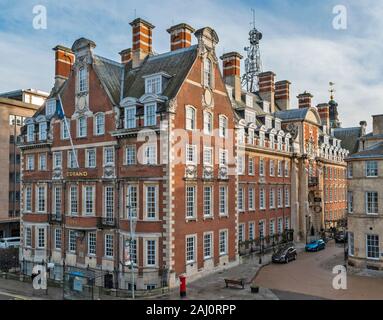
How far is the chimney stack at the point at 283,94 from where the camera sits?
6644 centimetres

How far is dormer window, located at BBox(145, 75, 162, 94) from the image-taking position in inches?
1459

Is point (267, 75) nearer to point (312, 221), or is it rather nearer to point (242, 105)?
point (242, 105)

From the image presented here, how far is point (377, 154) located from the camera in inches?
1484

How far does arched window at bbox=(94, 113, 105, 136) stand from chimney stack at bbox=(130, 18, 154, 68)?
7873 mm

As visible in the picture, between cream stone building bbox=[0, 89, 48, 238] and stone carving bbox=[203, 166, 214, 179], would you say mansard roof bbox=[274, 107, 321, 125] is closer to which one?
stone carving bbox=[203, 166, 214, 179]

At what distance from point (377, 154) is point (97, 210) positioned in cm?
2663

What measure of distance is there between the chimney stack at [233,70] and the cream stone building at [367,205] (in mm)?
18988

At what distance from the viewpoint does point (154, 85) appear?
123ft

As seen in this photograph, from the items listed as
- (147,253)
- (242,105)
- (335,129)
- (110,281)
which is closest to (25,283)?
(110,281)

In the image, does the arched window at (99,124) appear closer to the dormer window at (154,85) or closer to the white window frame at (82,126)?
the white window frame at (82,126)

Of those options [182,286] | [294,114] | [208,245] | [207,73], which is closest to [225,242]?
[208,245]

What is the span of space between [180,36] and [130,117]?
37.0ft

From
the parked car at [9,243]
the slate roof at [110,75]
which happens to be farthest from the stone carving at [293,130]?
the parked car at [9,243]

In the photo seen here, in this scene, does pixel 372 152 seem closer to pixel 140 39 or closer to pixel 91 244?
Result: pixel 140 39
